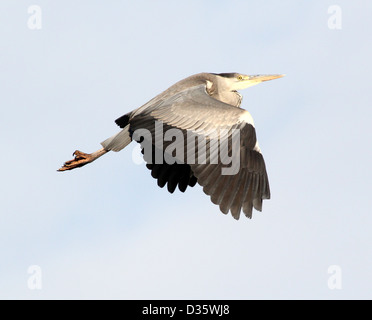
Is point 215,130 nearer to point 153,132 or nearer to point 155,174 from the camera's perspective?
point 153,132

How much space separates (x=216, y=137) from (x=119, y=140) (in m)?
1.81

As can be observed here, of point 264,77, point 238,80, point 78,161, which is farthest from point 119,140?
point 264,77

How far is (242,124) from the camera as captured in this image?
497 inches

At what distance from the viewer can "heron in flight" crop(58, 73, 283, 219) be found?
12.1 m

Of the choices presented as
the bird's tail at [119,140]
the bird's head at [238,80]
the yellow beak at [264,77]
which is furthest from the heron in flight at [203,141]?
the yellow beak at [264,77]

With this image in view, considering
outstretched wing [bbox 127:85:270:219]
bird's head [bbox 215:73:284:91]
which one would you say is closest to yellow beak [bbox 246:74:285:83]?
bird's head [bbox 215:73:284:91]

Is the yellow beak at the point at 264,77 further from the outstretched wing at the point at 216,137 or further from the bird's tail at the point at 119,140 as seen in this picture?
the bird's tail at the point at 119,140

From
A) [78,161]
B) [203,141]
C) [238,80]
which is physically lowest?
[78,161]

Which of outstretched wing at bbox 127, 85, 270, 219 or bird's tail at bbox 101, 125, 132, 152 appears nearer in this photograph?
outstretched wing at bbox 127, 85, 270, 219

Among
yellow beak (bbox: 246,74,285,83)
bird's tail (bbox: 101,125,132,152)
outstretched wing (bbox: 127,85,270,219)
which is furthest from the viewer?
yellow beak (bbox: 246,74,285,83)

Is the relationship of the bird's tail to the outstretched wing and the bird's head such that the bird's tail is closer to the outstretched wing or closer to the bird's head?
the outstretched wing

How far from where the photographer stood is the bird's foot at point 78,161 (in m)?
14.2

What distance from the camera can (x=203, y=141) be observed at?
12.4m

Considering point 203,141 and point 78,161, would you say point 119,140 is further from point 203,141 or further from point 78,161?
point 203,141
